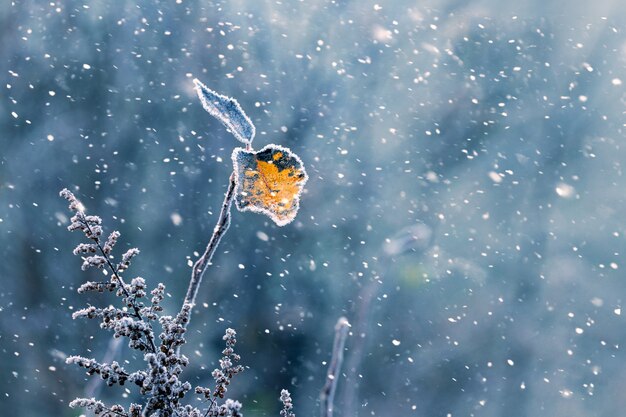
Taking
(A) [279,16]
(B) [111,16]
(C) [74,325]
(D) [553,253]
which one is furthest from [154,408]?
(D) [553,253]

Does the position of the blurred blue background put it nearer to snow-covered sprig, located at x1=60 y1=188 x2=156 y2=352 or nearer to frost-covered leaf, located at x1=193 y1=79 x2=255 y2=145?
snow-covered sprig, located at x1=60 y1=188 x2=156 y2=352

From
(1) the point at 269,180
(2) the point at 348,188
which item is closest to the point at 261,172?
(1) the point at 269,180

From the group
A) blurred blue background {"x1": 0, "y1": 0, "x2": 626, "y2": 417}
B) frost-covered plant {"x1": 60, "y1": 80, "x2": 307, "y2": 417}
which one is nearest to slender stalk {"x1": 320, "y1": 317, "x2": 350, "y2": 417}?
frost-covered plant {"x1": 60, "y1": 80, "x2": 307, "y2": 417}

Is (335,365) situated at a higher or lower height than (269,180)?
lower

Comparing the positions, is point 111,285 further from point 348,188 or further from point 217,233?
point 348,188

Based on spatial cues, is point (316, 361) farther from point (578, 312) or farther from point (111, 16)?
point (111, 16)

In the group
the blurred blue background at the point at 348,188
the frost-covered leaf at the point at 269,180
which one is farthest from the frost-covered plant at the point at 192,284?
the blurred blue background at the point at 348,188
